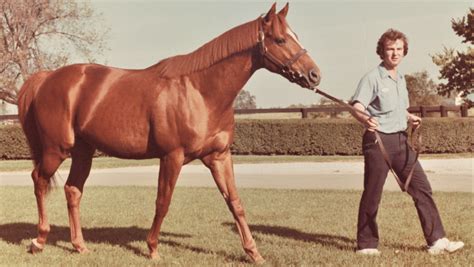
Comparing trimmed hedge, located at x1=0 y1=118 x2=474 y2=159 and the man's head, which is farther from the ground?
the man's head

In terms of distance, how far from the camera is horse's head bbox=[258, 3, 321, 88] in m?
4.97

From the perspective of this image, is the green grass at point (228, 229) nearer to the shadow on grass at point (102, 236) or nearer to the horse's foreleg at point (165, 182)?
the shadow on grass at point (102, 236)

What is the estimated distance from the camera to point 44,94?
607 cm

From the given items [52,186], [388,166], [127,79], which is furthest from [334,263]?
[52,186]

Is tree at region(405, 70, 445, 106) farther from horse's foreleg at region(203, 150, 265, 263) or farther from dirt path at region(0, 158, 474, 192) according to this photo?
horse's foreleg at region(203, 150, 265, 263)

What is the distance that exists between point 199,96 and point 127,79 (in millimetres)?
892

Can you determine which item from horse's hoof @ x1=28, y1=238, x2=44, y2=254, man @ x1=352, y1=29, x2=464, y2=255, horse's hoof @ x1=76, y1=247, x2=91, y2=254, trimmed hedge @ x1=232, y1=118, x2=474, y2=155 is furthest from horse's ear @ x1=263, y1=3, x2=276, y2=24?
trimmed hedge @ x1=232, y1=118, x2=474, y2=155

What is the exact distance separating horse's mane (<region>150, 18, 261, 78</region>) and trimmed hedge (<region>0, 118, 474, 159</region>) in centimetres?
1474

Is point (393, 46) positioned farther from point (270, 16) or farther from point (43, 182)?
point (43, 182)

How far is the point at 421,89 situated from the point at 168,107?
28381mm

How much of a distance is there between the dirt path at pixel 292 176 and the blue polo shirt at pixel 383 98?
5.90m

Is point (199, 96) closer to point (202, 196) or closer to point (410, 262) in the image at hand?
point (410, 262)

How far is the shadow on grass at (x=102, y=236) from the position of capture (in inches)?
244

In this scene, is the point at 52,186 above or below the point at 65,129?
below
